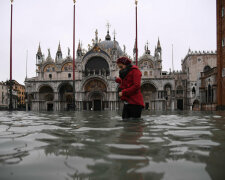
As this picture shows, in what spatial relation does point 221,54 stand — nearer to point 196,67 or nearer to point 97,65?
point 97,65

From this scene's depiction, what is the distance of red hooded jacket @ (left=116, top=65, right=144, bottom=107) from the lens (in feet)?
16.3

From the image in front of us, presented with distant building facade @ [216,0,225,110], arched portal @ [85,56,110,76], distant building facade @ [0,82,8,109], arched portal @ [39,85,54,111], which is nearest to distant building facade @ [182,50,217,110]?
arched portal @ [85,56,110,76]

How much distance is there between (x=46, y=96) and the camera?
121 ft

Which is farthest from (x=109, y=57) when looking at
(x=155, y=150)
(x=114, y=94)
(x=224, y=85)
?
(x=155, y=150)

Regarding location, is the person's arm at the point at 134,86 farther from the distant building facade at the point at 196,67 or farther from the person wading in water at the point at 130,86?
the distant building facade at the point at 196,67

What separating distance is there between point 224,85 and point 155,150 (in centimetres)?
1951

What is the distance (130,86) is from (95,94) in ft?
98.2

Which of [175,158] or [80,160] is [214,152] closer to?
[175,158]

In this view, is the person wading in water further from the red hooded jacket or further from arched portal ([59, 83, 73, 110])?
arched portal ([59, 83, 73, 110])

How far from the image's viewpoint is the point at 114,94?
3303 cm

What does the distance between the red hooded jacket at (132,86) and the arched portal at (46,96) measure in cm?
3332

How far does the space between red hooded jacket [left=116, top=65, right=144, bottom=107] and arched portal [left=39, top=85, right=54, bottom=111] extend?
33.3 m

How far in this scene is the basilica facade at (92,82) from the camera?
3362 cm

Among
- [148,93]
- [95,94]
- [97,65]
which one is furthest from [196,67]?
[95,94]
